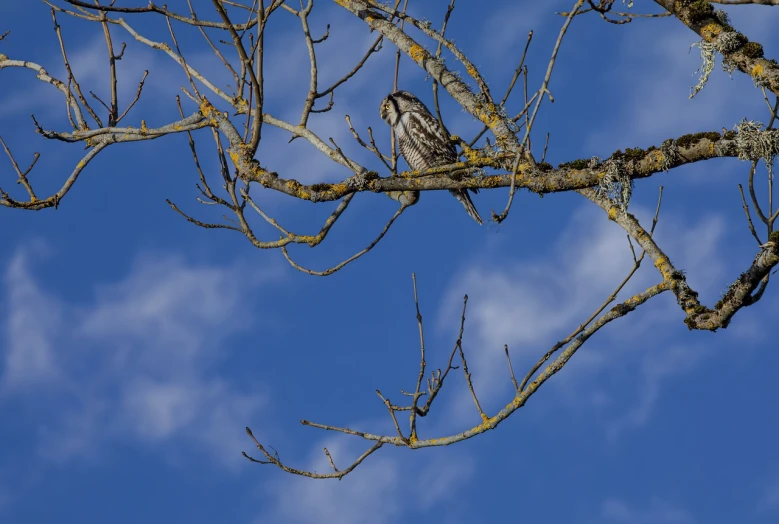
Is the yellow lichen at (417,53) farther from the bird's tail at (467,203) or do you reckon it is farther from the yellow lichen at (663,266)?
the bird's tail at (467,203)

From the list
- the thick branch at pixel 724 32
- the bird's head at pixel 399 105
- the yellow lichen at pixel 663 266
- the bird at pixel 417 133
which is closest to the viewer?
the thick branch at pixel 724 32

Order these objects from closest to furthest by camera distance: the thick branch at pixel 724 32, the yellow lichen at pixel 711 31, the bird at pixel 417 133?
the thick branch at pixel 724 32 → the yellow lichen at pixel 711 31 → the bird at pixel 417 133

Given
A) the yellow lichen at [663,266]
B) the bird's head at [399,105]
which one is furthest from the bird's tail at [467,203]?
the yellow lichen at [663,266]

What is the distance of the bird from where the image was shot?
8.21m

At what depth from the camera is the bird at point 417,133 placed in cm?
821

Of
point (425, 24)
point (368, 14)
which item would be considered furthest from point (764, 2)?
point (368, 14)

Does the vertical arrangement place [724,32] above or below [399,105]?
below

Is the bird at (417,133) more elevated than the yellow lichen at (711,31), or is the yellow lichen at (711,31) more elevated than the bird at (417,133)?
the bird at (417,133)

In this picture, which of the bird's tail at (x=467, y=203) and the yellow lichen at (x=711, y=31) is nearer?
the yellow lichen at (x=711, y=31)

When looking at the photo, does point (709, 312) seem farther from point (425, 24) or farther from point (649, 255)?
point (425, 24)

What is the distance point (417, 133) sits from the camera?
8.34 m

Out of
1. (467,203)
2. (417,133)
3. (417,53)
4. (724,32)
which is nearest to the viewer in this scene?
(724,32)

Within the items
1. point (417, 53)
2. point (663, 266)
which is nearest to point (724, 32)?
point (663, 266)

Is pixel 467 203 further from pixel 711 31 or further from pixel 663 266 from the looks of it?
pixel 711 31
